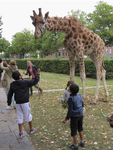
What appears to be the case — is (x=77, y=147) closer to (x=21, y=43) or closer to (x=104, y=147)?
(x=104, y=147)

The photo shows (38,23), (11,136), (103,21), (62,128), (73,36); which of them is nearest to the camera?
(11,136)

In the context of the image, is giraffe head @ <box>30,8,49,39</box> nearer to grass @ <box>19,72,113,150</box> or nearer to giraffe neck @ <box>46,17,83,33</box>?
giraffe neck @ <box>46,17,83,33</box>

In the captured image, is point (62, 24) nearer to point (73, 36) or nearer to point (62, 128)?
point (73, 36)

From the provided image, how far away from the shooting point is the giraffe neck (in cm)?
540

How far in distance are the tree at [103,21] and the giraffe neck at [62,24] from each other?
18810 millimetres

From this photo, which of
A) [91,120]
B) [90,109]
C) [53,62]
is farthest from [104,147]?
[53,62]

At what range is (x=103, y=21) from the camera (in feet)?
77.7

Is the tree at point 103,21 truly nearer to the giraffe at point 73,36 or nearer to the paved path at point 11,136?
the giraffe at point 73,36

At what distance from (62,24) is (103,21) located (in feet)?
67.5

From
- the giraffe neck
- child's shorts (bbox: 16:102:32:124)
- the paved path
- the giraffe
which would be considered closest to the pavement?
the paved path

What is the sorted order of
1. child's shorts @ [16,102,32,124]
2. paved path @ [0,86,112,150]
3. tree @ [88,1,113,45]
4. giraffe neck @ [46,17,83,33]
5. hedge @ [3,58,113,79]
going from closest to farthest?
paved path @ [0,86,112,150]
child's shorts @ [16,102,32,124]
giraffe neck @ [46,17,83,33]
hedge @ [3,58,113,79]
tree @ [88,1,113,45]

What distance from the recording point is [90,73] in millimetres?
15820

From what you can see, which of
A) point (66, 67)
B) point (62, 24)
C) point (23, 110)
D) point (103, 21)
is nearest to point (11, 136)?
point (23, 110)

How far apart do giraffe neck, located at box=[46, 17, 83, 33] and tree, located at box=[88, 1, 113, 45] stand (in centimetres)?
1881
